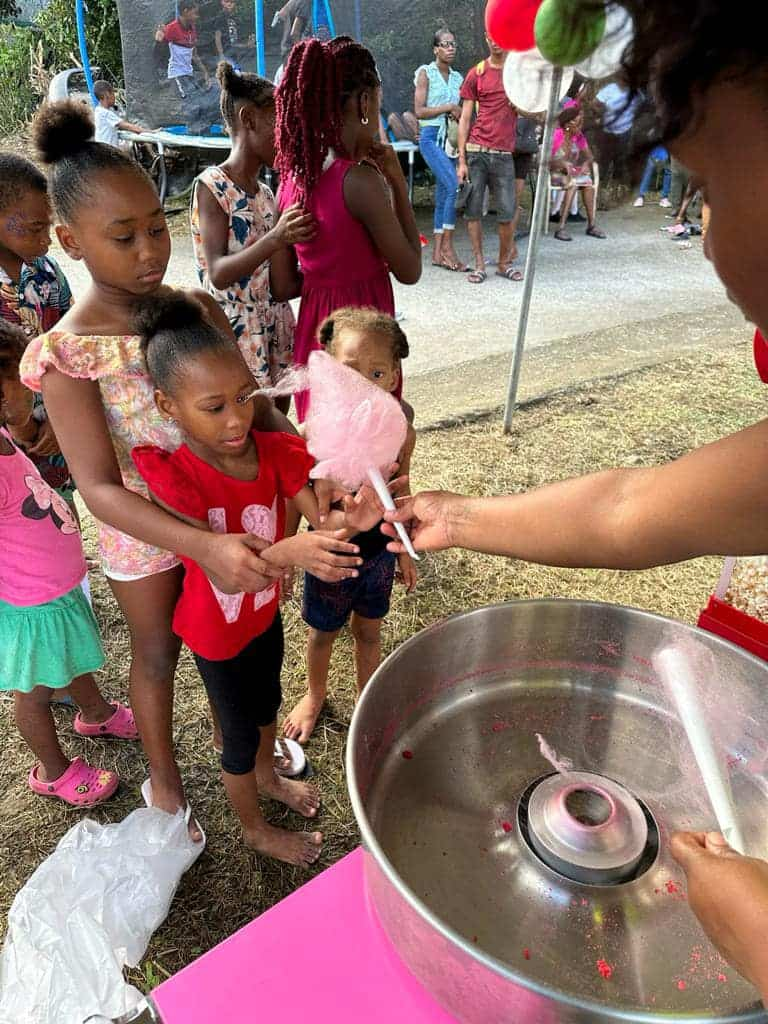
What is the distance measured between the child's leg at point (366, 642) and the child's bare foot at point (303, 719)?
0.62ft

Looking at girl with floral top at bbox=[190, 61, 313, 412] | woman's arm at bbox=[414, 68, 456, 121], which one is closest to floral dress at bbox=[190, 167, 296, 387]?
girl with floral top at bbox=[190, 61, 313, 412]

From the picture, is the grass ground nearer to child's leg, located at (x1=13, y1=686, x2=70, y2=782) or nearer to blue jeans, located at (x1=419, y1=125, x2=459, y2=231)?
child's leg, located at (x1=13, y1=686, x2=70, y2=782)

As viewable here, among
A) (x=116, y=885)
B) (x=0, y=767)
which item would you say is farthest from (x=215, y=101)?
(x=116, y=885)

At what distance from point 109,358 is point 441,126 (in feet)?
23.8

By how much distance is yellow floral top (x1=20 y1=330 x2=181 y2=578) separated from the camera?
1.54m

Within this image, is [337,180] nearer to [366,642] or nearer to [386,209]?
[386,209]

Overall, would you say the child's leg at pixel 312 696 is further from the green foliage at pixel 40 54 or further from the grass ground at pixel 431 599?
the green foliage at pixel 40 54

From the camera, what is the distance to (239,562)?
53.8 inches

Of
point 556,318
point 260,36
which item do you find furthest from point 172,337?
point 260,36

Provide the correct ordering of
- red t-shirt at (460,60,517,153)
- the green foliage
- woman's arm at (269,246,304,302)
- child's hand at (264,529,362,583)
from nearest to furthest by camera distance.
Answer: child's hand at (264,529,362,583), woman's arm at (269,246,304,302), red t-shirt at (460,60,517,153), the green foliage

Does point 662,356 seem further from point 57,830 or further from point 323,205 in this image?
point 57,830

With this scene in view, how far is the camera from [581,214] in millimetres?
9891

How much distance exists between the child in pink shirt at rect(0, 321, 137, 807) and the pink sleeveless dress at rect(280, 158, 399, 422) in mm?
910

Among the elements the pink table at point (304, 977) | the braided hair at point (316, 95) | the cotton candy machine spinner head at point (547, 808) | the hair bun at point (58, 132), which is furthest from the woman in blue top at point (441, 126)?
the pink table at point (304, 977)
